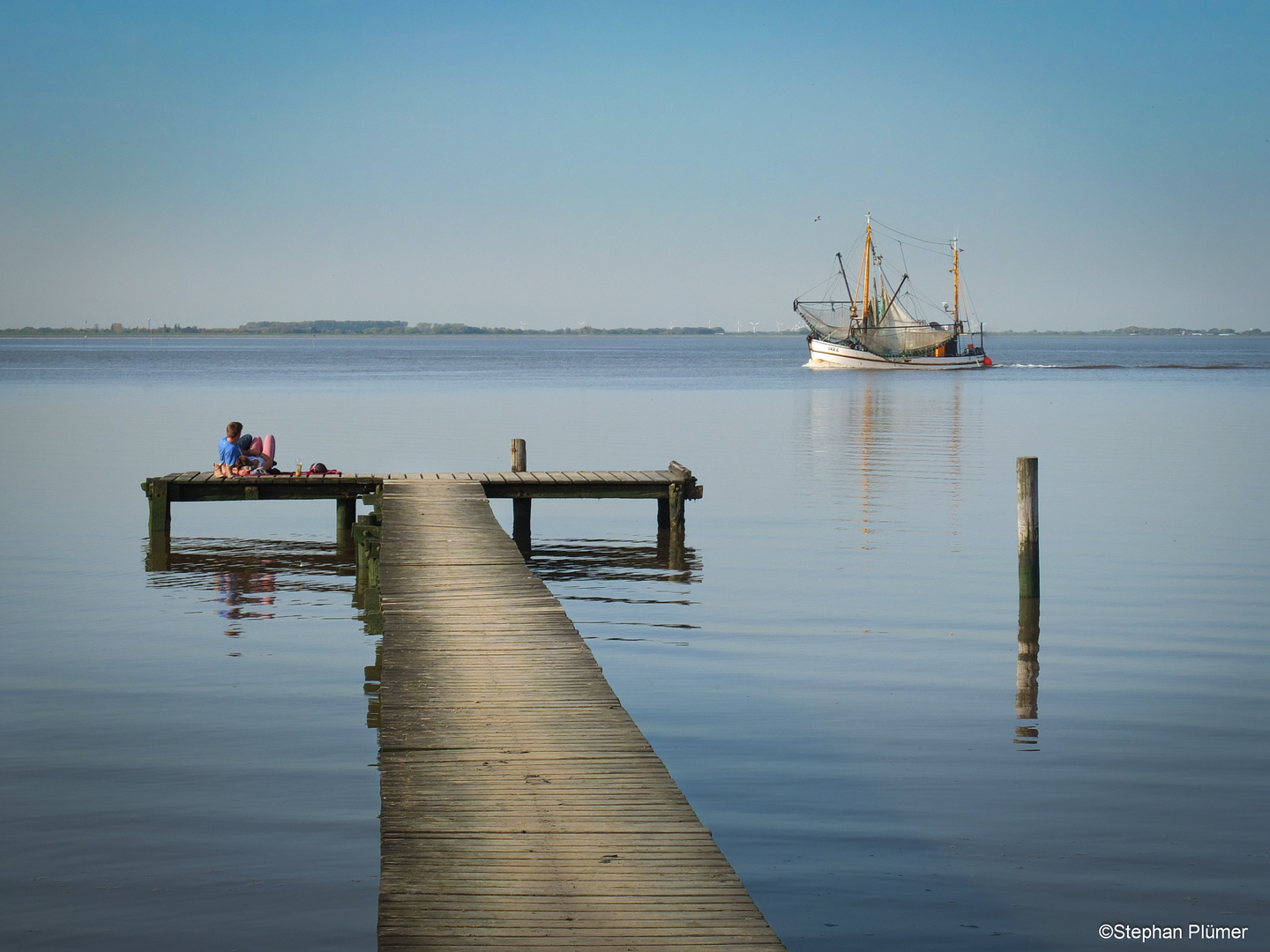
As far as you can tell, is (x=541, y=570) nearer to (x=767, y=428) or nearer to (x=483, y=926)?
(x=483, y=926)

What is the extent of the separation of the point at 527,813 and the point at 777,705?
216 inches

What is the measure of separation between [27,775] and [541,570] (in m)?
11.1

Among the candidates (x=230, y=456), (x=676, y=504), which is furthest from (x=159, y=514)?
(x=676, y=504)

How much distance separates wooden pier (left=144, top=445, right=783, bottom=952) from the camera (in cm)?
607

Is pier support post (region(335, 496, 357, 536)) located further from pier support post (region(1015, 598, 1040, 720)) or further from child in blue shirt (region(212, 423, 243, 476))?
pier support post (region(1015, 598, 1040, 720))

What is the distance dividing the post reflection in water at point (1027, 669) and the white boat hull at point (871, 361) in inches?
4528

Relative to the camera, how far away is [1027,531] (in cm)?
1723

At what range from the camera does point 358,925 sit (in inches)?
310

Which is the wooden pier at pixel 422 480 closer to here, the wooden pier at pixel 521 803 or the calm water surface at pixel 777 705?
the calm water surface at pixel 777 705

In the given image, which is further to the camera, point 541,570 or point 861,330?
point 861,330

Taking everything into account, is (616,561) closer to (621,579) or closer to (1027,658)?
(621,579)

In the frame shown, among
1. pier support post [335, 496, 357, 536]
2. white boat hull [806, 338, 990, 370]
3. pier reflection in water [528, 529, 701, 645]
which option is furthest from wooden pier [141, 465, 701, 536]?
white boat hull [806, 338, 990, 370]

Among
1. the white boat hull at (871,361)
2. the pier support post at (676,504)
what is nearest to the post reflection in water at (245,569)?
the pier support post at (676,504)

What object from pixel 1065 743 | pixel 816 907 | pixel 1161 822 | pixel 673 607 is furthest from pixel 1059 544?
pixel 816 907
